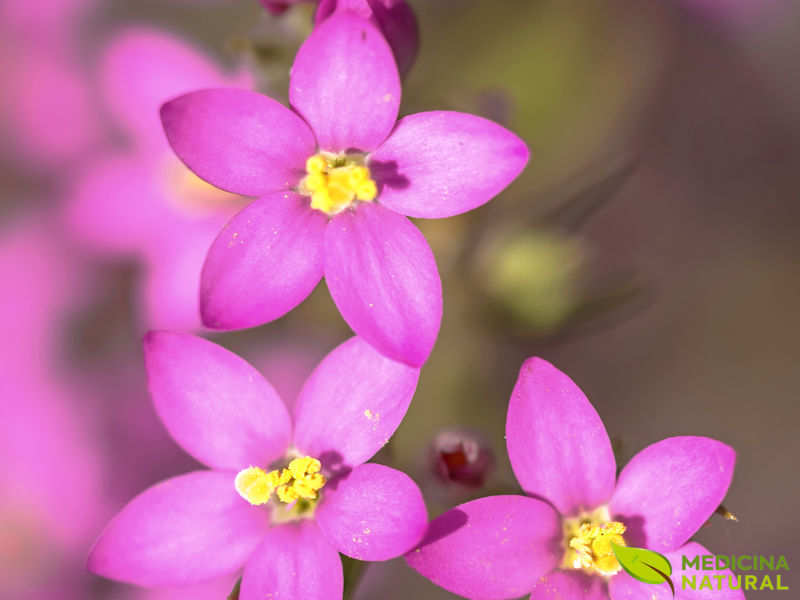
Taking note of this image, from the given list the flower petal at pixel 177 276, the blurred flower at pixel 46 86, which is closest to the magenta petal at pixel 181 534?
the flower petal at pixel 177 276

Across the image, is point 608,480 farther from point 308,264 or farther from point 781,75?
point 781,75

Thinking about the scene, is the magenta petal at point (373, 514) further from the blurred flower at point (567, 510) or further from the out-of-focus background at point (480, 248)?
the out-of-focus background at point (480, 248)

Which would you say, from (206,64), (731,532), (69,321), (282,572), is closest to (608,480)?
(282,572)

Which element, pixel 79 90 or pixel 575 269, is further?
pixel 79 90

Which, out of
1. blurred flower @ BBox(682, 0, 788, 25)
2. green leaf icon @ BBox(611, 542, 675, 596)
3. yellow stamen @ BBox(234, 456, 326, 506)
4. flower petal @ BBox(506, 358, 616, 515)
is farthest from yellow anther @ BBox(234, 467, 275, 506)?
blurred flower @ BBox(682, 0, 788, 25)

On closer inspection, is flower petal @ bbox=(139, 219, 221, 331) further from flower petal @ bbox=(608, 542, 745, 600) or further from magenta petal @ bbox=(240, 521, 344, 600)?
flower petal @ bbox=(608, 542, 745, 600)

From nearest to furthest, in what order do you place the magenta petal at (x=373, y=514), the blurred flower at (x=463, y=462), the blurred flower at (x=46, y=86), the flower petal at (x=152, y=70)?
the magenta petal at (x=373, y=514)
the blurred flower at (x=463, y=462)
the flower petal at (x=152, y=70)
the blurred flower at (x=46, y=86)

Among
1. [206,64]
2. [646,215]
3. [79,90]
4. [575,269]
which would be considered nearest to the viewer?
[575,269]
